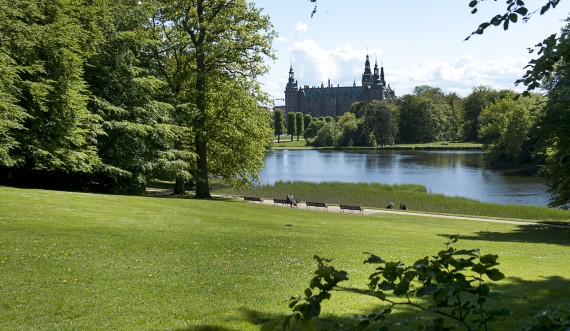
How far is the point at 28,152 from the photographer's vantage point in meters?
24.1

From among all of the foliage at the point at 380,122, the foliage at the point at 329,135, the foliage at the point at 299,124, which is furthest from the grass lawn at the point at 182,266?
the foliage at the point at 299,124

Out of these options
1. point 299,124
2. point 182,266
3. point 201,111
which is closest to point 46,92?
point 201,111

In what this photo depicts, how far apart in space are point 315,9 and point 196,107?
26035mm

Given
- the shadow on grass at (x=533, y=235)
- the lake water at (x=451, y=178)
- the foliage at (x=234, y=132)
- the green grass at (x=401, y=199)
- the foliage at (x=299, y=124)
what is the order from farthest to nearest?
the foliage at (x=299, y=124) < the lake water at (x=451, y=178) < the green grass at (x=401, y=199) < the foliage at (x=234, y=132) < the shadow on grass at (x=533, y=235)

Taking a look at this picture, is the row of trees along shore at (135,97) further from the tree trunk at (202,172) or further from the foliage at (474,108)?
the foliage at (474,108)

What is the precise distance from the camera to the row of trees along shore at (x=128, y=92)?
24219 millimetres

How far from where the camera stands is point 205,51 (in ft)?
101

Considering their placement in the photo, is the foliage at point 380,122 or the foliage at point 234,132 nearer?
the foliage at point 234,132

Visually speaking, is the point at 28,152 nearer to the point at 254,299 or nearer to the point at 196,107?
the point at 196,107

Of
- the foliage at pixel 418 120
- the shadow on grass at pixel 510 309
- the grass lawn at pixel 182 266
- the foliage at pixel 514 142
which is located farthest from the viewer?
the foliage at pixel 418 120

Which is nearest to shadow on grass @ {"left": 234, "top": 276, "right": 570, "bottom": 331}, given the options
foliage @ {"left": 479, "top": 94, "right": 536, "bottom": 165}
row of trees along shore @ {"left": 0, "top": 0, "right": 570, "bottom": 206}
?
row of trees along shore @ {"left": 0, "top": 0, "right": 570, "bottom": 206}

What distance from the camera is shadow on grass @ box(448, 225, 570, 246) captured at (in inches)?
767

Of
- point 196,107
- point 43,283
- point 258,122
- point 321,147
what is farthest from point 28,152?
point 321,147

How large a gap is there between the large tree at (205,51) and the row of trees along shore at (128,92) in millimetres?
70
